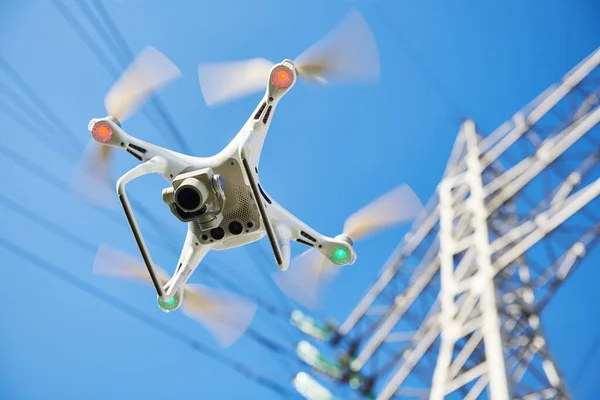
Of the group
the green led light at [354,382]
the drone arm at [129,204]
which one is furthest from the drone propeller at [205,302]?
the green led light at [354,382]

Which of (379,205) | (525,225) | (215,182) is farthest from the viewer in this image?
(525,225)

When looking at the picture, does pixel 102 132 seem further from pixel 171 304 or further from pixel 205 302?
pixel 205 302

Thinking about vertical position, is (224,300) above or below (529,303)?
below

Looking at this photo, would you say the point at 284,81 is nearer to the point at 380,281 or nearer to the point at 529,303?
the point at 529,303

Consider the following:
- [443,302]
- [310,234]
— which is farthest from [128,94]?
[443,302]

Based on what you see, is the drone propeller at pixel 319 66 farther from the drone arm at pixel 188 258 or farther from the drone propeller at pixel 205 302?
the drone propeller at pixel 205 302

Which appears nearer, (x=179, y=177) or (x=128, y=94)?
(x=179, y=177)

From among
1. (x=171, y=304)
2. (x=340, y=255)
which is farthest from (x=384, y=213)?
(x=171, y=304)

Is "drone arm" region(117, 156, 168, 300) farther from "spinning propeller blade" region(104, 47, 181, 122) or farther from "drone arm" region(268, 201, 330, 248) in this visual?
"drone arm" region(268, 201, 330, 248)
